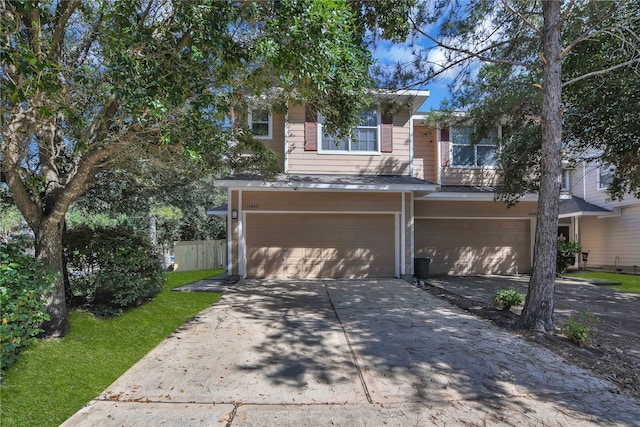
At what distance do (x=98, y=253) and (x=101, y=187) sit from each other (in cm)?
279

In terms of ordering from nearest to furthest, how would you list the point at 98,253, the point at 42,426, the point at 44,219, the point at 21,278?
the point at 42,426
the point at 21,278
the point at 44,219
the point at 98,253

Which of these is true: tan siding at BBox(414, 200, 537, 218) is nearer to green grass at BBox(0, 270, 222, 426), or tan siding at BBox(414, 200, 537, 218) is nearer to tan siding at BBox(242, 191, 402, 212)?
tan siding at BBox(242, 191, 402, 212)

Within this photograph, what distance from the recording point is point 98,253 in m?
5.73

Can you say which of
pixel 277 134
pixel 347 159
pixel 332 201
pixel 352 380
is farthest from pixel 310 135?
pixel 352 380

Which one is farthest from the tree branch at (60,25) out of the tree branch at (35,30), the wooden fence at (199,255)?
the wooden fence at (199,255)

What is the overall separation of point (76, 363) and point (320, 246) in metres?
7.33

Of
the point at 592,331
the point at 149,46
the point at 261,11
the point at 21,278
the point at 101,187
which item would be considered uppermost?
the point at 261,11

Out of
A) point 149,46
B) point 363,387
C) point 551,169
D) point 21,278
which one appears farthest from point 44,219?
point 551,169

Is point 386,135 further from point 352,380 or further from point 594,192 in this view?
point 594,192

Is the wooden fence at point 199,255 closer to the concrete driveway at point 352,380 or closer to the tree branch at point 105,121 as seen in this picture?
the concrete driveway at point 352,380

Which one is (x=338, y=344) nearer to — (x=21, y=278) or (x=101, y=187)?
(x=21, y=278)

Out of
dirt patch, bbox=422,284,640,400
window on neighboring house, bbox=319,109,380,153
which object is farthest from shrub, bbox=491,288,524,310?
window on neighboring house, bbox=319,109,380,153

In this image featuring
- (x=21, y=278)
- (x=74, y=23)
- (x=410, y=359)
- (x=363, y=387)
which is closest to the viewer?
(x=363, y=387)

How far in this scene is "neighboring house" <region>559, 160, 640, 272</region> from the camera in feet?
45.0
